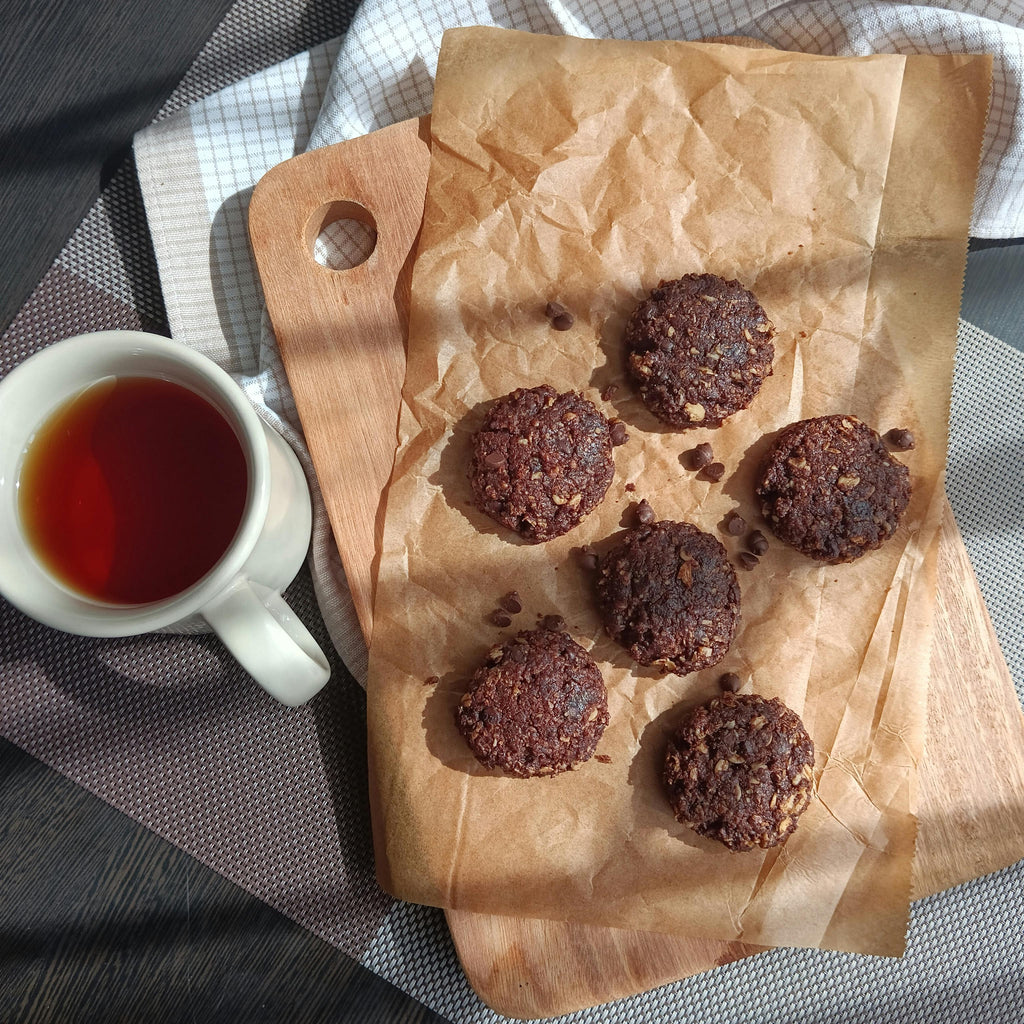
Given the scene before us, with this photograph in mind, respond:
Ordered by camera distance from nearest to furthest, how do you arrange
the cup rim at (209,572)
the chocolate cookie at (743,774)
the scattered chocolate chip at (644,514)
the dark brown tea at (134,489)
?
the cup rim at (209,572)
the dark brown tea at (134,489)
the chocolate cookie at (743,774)
the scattered chocolate chip at (644,514)

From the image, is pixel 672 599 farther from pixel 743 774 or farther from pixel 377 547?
pixel 377 547

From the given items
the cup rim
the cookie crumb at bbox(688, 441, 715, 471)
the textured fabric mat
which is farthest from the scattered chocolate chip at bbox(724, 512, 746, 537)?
the cup rim

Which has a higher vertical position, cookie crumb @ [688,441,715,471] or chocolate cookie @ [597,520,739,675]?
cookie crumb @ [688,441,715,471]

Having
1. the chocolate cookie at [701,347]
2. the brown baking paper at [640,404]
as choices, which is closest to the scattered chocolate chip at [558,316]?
the brown baking paper at [640,404]

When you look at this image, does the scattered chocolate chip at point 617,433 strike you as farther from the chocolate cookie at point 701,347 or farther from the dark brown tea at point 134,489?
the dark brown tea at point 134,489

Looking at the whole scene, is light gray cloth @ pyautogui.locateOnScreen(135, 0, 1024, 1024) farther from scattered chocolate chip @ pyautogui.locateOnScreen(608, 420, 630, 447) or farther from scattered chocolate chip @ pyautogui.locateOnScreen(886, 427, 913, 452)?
scattered chocolate chip @ pyautogui.locateOnScreen(608, 420, 630, 447)

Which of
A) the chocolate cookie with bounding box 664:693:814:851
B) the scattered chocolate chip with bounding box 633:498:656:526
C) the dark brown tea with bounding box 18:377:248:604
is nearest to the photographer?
the dark brown tea with bounding box 18:377:248:604
